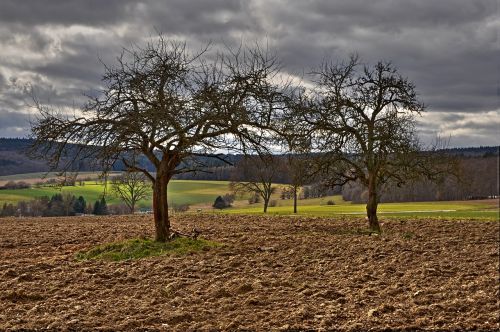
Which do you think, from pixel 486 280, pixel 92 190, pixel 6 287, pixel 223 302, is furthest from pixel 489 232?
pixel 92 190

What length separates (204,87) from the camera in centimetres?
1903

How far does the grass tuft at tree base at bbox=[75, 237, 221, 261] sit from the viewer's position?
1780 cm

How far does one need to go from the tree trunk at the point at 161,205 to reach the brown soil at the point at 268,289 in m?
2.75

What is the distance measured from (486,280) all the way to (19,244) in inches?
727

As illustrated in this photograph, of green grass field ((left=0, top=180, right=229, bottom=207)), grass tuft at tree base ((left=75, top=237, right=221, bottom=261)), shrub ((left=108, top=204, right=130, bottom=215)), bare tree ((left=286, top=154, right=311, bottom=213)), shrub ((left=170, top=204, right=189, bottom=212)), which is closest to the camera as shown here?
grass tuft at tree base ((left=75, top=237, right=221, bottom=261))

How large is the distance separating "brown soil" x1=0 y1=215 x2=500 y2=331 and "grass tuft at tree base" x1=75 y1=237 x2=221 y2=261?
2.71 feet

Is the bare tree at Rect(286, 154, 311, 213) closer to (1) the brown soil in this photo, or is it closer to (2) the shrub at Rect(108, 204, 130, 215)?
(1) the brown soil

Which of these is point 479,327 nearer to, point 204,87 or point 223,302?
point 223,302

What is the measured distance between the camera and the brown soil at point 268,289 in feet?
30.2

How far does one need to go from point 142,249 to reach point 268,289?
7.76 metres

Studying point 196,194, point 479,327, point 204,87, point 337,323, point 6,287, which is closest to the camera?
point 479,327

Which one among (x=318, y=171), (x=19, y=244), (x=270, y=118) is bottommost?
(x=19, y=244)

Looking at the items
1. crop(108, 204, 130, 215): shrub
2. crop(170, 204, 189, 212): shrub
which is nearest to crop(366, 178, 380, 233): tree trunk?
crop(170, 204, 189, 212): shrub

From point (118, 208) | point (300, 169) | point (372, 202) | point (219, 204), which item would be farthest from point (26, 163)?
point (372, 202)
